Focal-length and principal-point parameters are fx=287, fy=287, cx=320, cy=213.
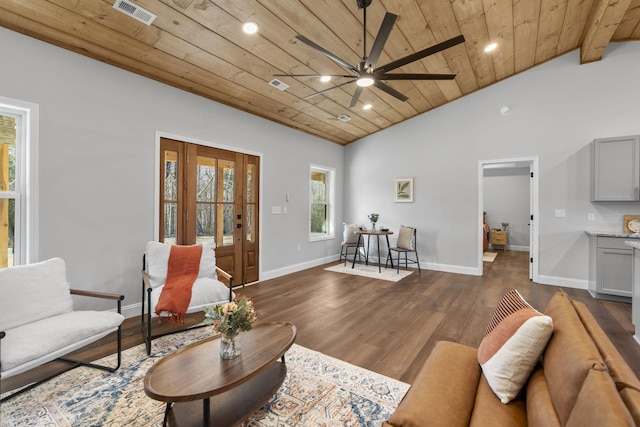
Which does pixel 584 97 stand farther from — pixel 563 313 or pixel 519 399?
pixel 519 399

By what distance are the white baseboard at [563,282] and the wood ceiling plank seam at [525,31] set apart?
3564 millimetres

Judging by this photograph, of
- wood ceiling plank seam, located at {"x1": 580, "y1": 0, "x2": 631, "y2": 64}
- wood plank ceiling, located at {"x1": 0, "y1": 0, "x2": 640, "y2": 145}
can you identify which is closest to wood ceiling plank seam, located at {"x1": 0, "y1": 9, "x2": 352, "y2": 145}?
wood plank ceiling, located at {"x1": 0, "y1": 0, "x2": 640, "y2": 145}

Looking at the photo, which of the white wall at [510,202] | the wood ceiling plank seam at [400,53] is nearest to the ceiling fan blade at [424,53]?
the wood ceiling plank seam at [400,53]

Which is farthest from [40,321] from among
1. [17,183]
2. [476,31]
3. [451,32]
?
[476,31]

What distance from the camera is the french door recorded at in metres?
3.74

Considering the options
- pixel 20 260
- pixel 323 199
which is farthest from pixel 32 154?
pixel 323 199

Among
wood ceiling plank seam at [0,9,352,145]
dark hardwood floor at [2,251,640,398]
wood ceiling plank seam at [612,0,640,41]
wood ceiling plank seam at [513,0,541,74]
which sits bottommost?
dark hardwood floor at [2,251,640,398]

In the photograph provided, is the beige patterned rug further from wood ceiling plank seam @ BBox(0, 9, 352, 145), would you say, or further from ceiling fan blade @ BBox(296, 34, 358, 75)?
ceiling fan blade @ BBox(296, 34, 358, 75)

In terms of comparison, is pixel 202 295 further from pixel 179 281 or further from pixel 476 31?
pixel 476 31

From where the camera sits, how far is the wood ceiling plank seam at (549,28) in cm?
346

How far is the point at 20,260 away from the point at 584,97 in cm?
756

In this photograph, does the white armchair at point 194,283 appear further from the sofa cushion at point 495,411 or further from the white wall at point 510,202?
the white wall at point 510,202

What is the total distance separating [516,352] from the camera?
3.97ft

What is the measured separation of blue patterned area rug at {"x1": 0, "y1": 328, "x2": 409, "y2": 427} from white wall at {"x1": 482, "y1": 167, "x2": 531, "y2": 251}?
8.42m
